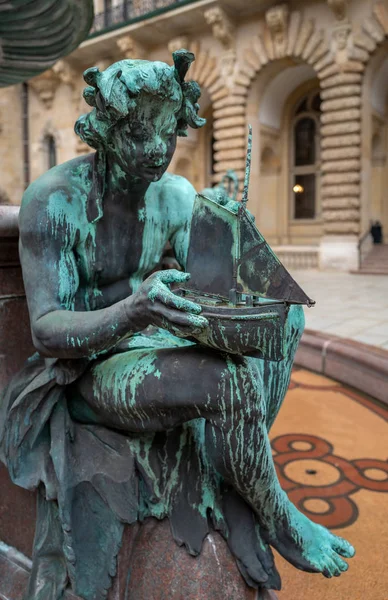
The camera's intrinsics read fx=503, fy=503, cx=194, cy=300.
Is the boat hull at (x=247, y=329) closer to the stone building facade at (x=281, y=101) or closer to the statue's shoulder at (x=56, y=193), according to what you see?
the statue's shoulder at (x=56, y=193)

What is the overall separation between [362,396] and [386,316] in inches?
91.6

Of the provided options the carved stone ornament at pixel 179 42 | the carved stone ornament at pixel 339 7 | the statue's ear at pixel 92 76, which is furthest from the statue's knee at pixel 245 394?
the carved stone ornament at pixel 179 42

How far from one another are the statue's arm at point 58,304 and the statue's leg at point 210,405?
3.6 inches

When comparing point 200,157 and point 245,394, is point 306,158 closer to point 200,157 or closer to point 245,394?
point 200,157

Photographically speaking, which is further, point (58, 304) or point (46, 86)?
point (46, 86)

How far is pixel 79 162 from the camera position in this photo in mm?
1209

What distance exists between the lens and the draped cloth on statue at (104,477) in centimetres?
118

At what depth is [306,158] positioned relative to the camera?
15.9 metres

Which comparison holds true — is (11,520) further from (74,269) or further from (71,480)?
(74,269)

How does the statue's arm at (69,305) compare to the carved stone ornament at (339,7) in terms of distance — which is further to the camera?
the carved stone ornament at (339,7)

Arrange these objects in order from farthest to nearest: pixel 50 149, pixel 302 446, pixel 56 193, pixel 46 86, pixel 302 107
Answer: pixel 50 149 < pixel 46 86 < pixel 302 107 < pixel 302 446 < pixel 56 193

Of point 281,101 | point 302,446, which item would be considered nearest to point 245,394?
point 302,446

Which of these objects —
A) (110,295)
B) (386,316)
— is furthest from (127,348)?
(386,316)

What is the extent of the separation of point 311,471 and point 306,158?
14951 millimetres
